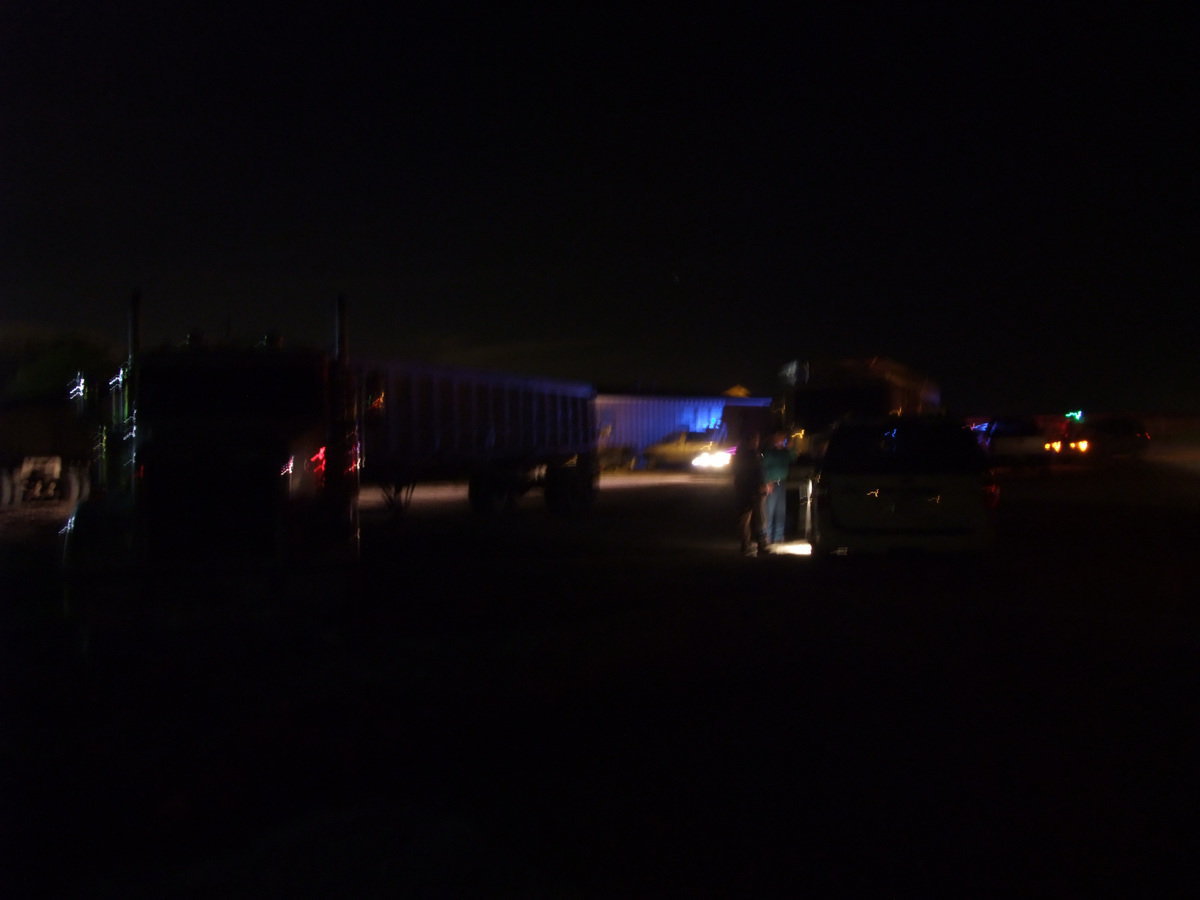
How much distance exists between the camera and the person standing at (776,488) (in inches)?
594

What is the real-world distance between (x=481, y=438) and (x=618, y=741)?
1615 cm

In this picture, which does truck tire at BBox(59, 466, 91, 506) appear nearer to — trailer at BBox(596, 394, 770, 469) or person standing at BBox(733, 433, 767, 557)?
person standing at BBox(733, 433, 767, 557)

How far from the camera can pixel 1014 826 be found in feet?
17.7

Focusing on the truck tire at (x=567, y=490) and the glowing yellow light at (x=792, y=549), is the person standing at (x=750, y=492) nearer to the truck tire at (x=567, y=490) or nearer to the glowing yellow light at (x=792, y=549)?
the glowing yellow light at (x=792, y=549)

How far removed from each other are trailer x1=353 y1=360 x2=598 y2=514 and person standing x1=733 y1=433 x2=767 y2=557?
5.31 m

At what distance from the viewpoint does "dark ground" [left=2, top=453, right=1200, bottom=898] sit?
5.03 m

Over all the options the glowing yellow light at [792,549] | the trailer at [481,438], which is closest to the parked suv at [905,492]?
the glowing yellow light at [792,549]

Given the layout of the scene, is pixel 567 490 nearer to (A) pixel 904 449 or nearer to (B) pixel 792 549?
(B) pixel 792 549

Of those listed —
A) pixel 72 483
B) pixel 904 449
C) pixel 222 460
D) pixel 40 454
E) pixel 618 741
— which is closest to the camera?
pixel 618 741

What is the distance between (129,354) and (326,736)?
6426 millimetres

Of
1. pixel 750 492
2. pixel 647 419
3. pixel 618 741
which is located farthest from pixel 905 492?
pixel 647 419

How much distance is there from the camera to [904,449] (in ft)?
42.9

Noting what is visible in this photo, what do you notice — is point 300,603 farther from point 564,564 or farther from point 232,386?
point 564,564

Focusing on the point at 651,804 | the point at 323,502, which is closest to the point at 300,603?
the point at 323,502
